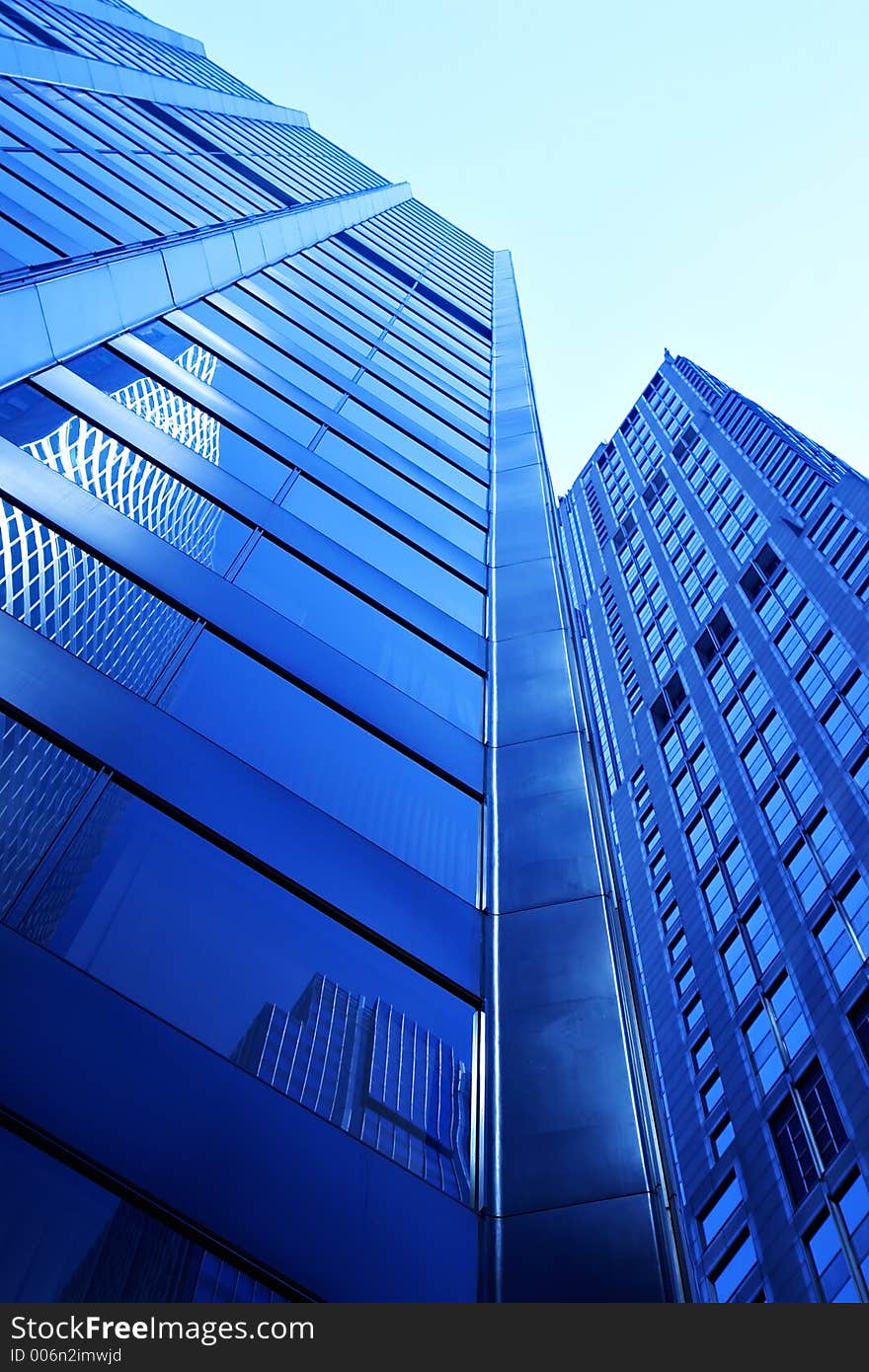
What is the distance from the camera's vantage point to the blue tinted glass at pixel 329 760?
7.07 metres

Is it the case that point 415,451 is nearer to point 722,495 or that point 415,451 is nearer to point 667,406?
A: point 722,495

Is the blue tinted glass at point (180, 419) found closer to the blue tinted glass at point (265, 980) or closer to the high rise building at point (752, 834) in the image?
the high rise building at point (752, 834)

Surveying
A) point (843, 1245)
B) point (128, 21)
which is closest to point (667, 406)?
point (128, 21)

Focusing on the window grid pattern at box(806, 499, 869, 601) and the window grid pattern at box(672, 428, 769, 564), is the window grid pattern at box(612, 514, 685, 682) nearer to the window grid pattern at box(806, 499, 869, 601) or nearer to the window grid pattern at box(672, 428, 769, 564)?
the window grid pattern at box(672, 428, 769, 564)

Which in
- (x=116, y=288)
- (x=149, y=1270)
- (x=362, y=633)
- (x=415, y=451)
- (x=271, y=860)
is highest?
(x=116, y=288)

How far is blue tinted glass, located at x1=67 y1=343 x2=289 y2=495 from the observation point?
1023 cm

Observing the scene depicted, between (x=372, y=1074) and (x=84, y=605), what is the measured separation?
386 cm

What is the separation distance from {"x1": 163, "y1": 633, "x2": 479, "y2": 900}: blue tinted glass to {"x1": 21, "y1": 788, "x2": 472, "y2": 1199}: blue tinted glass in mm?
1115

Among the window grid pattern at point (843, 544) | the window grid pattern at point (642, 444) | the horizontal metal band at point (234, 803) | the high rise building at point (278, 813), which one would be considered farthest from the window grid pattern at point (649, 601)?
the horizontal metal band at point (234, 803)

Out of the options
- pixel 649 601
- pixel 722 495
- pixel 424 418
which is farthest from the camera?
pixel 649 601

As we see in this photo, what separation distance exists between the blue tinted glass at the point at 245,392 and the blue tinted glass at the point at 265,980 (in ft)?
26.0

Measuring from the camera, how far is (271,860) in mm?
6215

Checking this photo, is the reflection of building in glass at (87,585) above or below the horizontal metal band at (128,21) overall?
below

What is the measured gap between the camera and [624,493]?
95.1 m
